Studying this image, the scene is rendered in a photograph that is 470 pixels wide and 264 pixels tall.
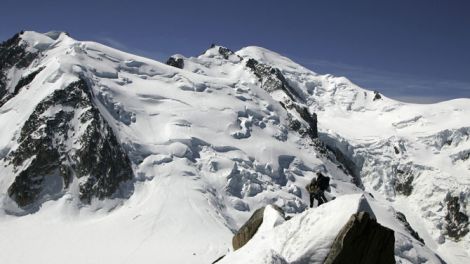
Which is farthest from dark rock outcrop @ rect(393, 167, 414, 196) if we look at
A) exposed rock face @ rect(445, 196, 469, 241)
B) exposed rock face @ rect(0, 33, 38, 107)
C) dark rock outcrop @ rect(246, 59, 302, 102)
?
exposed rock face @ rect(0, 33, 38, 107)

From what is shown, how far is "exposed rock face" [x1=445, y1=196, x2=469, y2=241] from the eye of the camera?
10131 cm

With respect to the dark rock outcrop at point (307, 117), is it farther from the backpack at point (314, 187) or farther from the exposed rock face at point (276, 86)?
the backpack at point (314, 187)

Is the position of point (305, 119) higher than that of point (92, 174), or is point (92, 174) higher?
point (305, 119)

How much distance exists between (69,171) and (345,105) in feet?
335

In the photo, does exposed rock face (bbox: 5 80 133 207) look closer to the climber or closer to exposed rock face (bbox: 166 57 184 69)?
exposed rock face (bbox: 166 57 184 69)

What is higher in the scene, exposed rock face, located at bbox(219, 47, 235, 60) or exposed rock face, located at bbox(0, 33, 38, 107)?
exposed rock face, located at bbox(219, 47, 235, 60)

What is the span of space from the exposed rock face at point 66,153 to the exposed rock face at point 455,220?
72883 millimetres

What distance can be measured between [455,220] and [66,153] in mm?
80252

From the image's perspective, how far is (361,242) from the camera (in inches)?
547

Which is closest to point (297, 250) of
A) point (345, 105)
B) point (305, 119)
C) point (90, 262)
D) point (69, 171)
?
point (90, 262)

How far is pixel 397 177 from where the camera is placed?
111 m

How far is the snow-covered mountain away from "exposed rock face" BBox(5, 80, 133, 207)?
0.12 meters

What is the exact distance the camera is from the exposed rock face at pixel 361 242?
13.6 metres

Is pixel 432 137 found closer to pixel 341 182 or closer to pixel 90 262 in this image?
pixel 341 182
